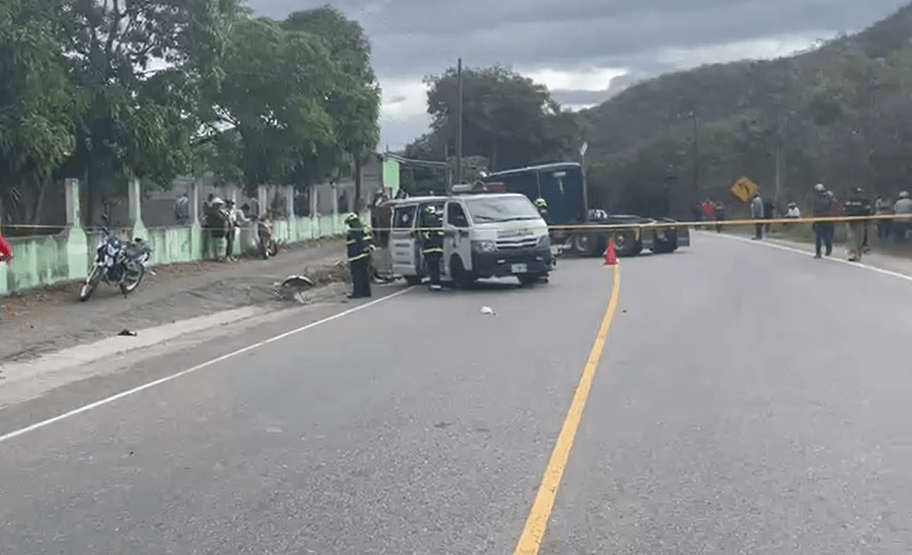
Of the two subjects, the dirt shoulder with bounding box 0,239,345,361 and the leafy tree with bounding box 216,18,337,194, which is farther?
the leafy tree with bounding box 216,18,337,194

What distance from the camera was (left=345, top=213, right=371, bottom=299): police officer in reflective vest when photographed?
23078mm

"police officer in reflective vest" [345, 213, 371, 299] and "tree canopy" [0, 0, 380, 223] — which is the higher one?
"tree canopy" [0, 0, 380, 223]

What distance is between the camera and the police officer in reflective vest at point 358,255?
23.1 metres

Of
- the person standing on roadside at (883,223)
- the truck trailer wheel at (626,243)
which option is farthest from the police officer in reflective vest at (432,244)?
the person standing on roadside at (883,223)

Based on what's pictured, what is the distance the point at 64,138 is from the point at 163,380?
1043cm

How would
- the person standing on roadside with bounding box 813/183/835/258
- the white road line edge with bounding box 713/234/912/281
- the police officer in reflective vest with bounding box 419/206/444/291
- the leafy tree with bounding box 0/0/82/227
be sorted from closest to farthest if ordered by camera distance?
the leafy tree with bounding box 0/0/82/227, the police officer in reflective vest with bounding box 419/206/444/291, the white road line edge with bounding box 713/234/912/281, the person standing on roadside with bounding box 813/183/835/258

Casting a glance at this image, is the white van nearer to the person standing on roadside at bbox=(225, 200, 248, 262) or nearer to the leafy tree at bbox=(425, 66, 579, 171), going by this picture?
the person standing on roadside at bbox=(225, 200, 248, 262)

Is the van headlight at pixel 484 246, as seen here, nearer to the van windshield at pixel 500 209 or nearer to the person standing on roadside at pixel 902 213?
the van windshield at pixel 500 209

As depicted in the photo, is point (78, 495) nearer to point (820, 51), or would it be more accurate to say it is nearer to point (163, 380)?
point (163, 380)

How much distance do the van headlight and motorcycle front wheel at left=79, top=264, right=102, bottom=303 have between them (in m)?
6.94

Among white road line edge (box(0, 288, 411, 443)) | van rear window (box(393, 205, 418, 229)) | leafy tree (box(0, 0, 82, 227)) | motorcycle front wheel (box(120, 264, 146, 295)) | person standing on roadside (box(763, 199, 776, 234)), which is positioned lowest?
white road line edge (box(0, 288, 411, 443))

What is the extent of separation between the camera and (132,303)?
2120 cm

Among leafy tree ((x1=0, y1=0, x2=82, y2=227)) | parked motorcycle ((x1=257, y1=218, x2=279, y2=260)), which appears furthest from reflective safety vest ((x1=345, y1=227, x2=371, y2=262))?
parked motorcycle ((x1=257, y1=218, x2=279, y2=260))

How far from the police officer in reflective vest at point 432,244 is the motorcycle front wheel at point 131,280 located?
→ 546 centimetres
